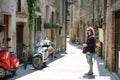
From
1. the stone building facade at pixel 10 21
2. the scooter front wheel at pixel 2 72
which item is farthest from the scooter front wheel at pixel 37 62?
the scooter front wheel at pixel 2 72

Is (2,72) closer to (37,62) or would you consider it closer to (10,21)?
(37,62)

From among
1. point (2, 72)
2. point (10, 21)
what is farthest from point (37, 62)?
point (2, 72)

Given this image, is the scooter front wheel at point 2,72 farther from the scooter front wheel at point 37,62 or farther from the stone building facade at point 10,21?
the scooter front wheel at point 37,62

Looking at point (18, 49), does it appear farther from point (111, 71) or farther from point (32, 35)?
point (111, 71)

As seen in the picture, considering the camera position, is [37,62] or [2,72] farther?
[37,62]

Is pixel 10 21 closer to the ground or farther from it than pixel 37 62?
farther from it

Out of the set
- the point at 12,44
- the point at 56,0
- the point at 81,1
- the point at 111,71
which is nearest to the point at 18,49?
the point at 12,44

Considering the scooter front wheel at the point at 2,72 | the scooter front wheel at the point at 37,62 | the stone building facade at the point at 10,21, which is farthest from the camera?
the scooter front wheel at the point at 37,62

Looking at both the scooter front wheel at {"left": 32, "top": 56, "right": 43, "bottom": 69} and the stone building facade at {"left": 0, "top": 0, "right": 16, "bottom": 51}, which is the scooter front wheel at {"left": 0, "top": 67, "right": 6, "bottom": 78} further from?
the scooter front wheel at {"left": 32, "top": 56, "right": 43, "bottom": 69}

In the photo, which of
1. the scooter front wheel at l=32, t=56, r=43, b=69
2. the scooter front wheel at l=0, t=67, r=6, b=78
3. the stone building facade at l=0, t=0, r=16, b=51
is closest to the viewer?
the scooter front wheel at l=0, t=67, r=6, b=78

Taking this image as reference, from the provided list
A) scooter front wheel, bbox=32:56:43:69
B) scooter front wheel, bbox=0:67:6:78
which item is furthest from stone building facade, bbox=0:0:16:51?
scooter front wheel, bbox=0:67:6:78

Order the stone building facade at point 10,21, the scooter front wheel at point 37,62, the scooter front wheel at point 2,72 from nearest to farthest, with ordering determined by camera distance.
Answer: the scooter front wheel at point 2,72 → the stone building facade at point 10,21 → the scooter front wheel at point 37,62

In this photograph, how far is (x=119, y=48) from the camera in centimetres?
1323

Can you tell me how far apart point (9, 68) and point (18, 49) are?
5.64 m
